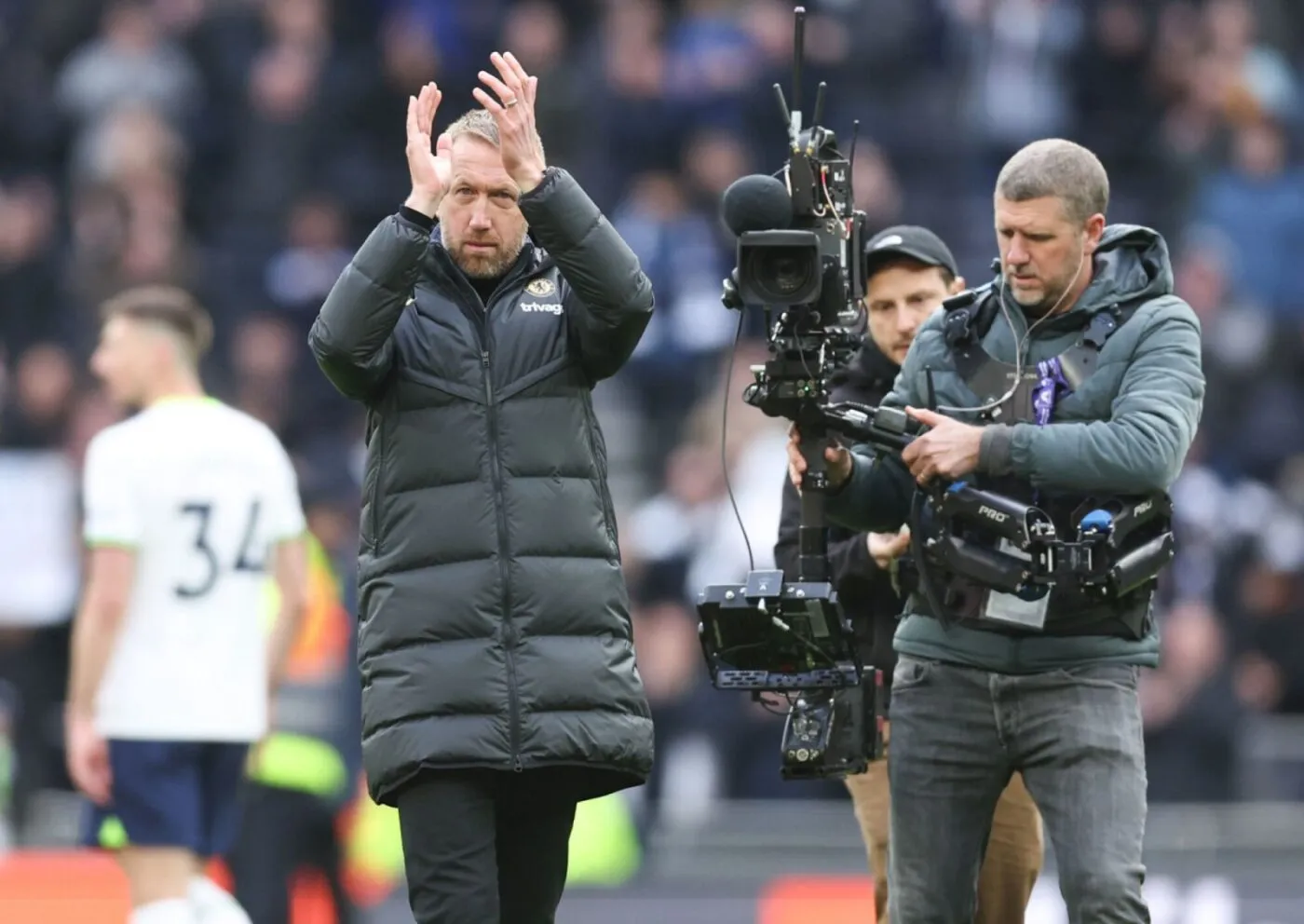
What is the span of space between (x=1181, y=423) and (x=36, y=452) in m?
8.28

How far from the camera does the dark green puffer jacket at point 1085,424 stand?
5754 mm

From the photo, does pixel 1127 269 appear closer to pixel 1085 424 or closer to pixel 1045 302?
pixel 1045 302

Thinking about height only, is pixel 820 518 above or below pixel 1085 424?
below

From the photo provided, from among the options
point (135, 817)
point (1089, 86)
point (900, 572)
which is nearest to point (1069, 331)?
point (900, 572)

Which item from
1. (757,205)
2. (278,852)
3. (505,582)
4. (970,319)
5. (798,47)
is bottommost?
(278,852)

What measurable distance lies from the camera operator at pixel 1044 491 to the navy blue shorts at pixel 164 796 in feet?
9.17

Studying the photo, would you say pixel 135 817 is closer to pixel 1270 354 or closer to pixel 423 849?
pixel 423 849

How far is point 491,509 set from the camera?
564 cm

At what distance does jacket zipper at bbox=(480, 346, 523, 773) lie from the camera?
5.52 meters

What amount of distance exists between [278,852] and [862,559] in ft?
10.5

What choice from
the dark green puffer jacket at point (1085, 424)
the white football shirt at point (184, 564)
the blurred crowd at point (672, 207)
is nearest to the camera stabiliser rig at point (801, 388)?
the dark green puffer jacket at point (1085, 424)

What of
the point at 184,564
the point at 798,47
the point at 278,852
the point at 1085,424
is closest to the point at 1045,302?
the point at 1085,424

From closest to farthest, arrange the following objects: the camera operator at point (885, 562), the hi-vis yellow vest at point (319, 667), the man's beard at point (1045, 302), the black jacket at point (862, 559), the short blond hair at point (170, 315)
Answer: the man's beard at point (1045, 302) < the camera operator at point (885, 562) < the black jacket at point (862, 559) < the short blond hair at point (170, 315) < the hi-vis yellow vest at point (319, 667)

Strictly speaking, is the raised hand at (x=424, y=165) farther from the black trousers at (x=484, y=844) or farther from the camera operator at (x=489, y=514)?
the black trousers at (x=484, y=844)
